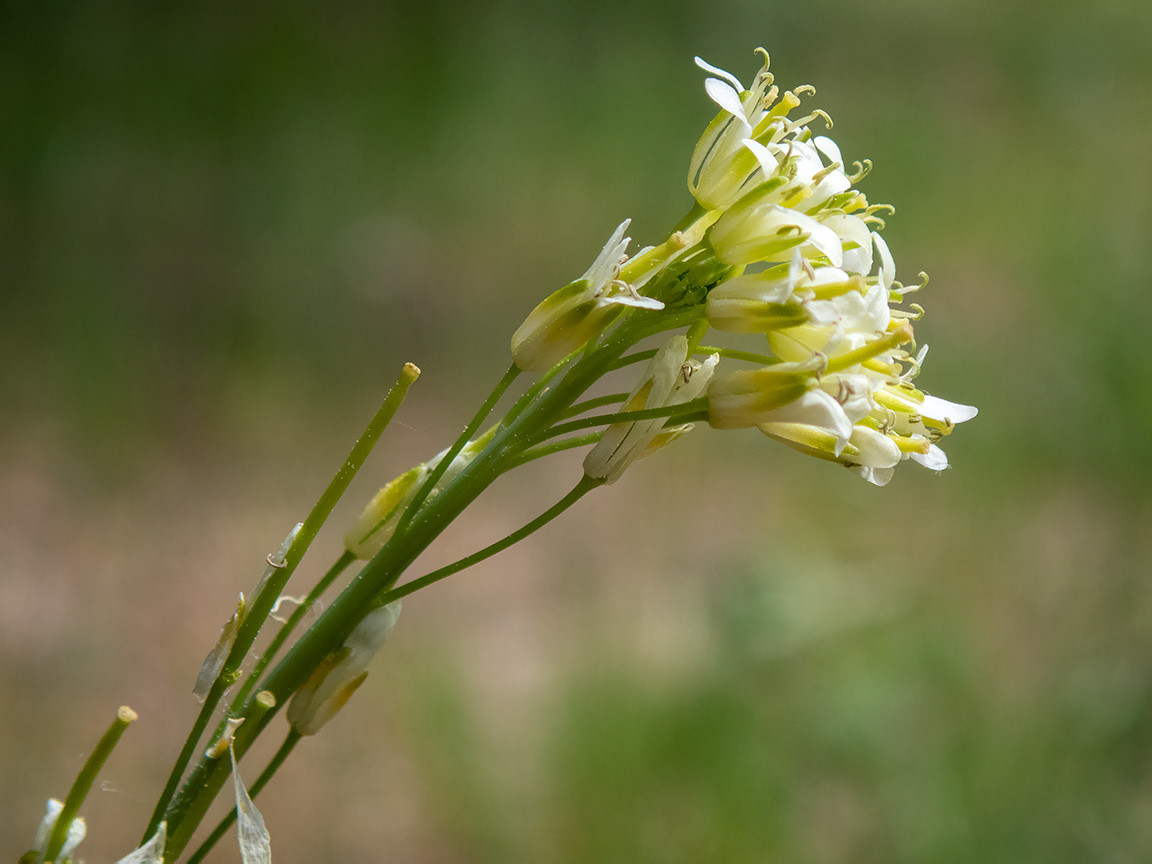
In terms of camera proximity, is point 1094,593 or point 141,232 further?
point 141,232

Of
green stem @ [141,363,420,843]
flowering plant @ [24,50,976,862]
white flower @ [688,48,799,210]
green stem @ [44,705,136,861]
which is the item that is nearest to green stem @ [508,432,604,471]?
flowering plant @ [24,50,976,862]

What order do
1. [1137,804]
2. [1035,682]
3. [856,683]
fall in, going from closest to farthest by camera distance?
[1137,804]
[856,683]
[1035,682]

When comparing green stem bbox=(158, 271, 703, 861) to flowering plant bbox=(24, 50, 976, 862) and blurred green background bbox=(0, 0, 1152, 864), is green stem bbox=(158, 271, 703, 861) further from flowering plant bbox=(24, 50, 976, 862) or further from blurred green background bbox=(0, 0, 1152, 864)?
blurred green background bbox=(0, 0, 1152, 864)

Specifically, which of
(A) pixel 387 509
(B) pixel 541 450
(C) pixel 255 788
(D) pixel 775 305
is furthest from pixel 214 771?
(D) pixel 775 305

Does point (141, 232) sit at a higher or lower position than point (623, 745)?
higher

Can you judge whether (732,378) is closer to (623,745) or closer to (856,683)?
(623,745)

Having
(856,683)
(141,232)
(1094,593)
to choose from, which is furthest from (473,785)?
(141,232)

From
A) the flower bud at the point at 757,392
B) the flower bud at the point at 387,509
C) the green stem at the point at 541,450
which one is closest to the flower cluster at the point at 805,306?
the flower bud at the point at 757,392
